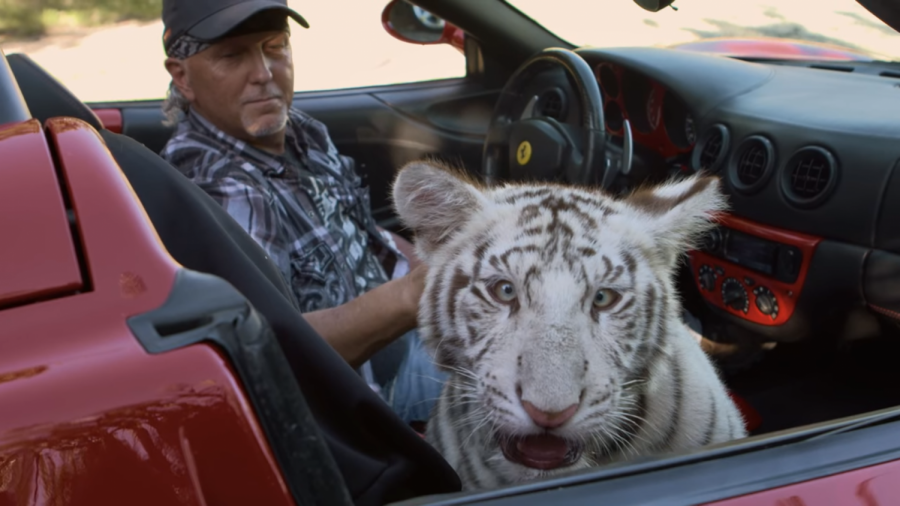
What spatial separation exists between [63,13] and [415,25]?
23.8 ft

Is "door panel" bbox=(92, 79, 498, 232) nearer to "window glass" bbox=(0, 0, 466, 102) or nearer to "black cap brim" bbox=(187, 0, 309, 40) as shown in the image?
"window glass" bbox=(0, 0, 466, 102)

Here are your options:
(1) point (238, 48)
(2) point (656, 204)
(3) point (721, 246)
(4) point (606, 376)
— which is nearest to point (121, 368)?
(4) point (606, 376)

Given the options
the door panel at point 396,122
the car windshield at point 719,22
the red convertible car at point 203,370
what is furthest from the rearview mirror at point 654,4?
the car windshield at point 719,22

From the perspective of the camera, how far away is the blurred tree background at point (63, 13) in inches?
342

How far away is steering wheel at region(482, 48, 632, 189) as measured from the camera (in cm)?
244

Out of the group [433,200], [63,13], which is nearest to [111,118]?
[433,200]

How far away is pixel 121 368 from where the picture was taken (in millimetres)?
865

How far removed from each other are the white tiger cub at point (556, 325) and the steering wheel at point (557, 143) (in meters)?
0.71

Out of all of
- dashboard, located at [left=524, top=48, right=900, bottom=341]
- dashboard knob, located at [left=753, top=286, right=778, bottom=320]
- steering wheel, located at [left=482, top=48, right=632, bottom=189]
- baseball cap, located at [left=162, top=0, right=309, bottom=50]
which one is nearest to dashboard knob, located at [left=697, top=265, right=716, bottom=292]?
dashboard, located at [left=524, top=48, right=900, bottom=341]

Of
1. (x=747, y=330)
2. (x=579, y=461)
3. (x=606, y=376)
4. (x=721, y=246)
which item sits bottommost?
(x=747, y=330)

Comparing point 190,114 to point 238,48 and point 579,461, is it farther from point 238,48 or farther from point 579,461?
point 579,461

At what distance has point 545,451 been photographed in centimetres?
137

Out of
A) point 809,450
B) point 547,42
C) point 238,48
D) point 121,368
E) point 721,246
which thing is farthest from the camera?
point 547,42

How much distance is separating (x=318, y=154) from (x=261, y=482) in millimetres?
1854
